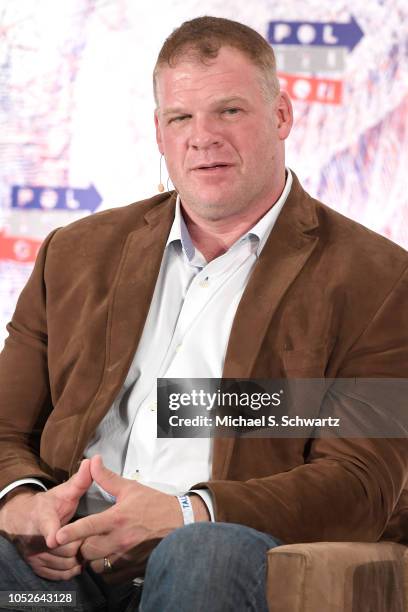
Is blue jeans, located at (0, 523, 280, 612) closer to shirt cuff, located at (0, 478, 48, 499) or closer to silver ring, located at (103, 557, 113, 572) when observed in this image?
silver ring, located at (103, 557, 113, 572)

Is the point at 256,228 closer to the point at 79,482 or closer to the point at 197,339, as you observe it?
the point at 197,339

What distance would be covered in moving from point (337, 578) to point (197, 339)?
62cm

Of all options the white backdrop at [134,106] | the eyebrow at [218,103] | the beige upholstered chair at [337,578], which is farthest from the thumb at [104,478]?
the white backdrop at [134,106]

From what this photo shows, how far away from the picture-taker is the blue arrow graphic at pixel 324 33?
2871mm

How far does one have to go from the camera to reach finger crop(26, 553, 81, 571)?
5.98ft

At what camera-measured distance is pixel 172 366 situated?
2086 millimetres

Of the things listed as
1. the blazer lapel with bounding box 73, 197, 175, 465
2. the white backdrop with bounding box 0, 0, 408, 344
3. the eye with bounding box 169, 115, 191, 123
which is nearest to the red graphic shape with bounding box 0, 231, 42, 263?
the white backdrop with bounding box 0, 0, 408, 344

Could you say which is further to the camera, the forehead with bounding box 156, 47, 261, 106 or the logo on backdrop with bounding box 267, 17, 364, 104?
the logo on backdrop with bounding box 267, 17, 364, 104

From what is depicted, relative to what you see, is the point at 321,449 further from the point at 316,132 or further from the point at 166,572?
the point at 316,132

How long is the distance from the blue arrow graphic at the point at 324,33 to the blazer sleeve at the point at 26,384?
112cm

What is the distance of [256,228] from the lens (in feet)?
7.09

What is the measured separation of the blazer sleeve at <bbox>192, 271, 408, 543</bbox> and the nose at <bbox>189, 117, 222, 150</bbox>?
479 millimetres

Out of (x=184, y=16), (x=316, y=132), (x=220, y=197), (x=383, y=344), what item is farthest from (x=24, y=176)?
(x=383, y=344)

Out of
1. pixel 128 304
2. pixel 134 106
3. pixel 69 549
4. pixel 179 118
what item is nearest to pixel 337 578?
pixel 69 549
